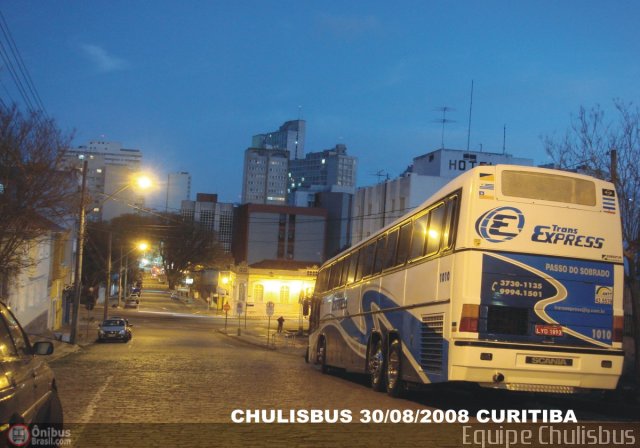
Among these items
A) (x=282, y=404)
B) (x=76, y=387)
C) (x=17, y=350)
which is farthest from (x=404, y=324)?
(x=17, y=350)

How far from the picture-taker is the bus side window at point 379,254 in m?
17.5

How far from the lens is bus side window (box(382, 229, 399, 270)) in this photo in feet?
53.8

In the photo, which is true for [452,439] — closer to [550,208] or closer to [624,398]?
[550,208]

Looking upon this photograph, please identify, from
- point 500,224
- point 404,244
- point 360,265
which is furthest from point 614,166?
point 500,224

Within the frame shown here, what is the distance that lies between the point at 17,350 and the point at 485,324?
6.93m

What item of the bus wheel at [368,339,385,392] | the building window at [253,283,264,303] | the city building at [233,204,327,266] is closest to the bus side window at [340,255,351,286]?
the bus wheel at [368,339,385,392]

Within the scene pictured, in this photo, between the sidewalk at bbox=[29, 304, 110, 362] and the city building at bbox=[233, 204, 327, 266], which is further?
the city building at bbox=[233, 204, 327, 266]

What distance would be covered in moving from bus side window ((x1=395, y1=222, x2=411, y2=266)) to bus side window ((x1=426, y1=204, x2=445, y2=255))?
1443mm

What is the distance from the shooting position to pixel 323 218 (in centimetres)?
11306

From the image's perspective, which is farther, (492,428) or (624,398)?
(624,398)

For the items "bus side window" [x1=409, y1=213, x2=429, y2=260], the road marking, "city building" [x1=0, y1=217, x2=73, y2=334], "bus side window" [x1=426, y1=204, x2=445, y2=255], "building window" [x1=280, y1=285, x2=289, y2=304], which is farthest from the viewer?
"building window" [x1=280, y1=285, x2=289, y2=304]

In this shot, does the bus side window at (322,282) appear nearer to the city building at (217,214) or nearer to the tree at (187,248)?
the tree at (187,248)

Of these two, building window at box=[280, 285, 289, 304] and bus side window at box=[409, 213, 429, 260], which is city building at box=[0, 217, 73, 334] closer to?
bus side window at box=[409, 213, 429, 260]

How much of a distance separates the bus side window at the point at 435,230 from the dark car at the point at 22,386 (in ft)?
22.5
